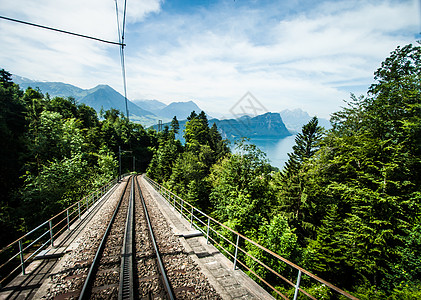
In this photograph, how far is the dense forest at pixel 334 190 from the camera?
1109 centimetres

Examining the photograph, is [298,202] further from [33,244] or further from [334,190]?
[33,244]

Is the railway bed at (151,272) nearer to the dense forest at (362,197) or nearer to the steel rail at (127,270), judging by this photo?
the steel rail at (127,270)

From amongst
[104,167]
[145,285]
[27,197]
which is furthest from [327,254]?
[104,167]

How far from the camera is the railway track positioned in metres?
4.76

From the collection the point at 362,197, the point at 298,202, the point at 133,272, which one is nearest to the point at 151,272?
the point at 133,272

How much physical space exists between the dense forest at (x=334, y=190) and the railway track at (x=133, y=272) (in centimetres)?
985

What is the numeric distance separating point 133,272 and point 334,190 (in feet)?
52.2

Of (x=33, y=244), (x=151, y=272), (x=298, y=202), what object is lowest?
(x=33, y=244)

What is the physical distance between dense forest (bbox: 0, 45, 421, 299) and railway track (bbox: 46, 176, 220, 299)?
9.85m

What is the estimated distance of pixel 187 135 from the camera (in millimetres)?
56688

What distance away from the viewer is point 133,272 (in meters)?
5.66

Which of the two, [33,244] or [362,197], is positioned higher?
[362,197]

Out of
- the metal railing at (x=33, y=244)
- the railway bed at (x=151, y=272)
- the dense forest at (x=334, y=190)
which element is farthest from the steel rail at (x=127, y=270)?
the dense forest at (x=334, y=190)

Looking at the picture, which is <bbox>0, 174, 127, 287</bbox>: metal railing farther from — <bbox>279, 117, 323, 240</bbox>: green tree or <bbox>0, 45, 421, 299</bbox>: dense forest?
<bbox>279, 117, 323, 240</bbox>: green tree
